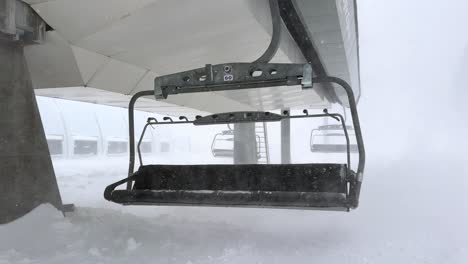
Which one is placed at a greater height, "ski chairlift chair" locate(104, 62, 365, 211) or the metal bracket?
the metal bracket

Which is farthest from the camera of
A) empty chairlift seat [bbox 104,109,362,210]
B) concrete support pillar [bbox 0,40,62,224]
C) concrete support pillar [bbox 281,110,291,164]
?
concrete support pillar [bbox 281,110,291,164]

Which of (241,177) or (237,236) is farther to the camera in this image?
(241,177)

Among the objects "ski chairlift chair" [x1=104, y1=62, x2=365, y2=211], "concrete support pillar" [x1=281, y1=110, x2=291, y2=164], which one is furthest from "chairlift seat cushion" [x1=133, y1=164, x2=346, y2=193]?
"concrete support pillar" [x1=281, y1=110, x2=291, y2=164]

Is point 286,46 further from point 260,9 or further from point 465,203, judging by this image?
point 465,203

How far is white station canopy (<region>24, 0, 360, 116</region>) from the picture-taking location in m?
5.26

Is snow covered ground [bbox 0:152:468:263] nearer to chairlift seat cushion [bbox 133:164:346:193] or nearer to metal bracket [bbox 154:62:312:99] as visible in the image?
chairlift seat cushion [bbox 133:164:346:193]

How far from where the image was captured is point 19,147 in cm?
538

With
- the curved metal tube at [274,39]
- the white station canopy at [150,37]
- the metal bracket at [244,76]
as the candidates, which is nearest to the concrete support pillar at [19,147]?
the white station canopy at [150,37]

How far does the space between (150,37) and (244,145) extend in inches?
574

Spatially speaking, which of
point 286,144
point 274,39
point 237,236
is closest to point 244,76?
point 274,39

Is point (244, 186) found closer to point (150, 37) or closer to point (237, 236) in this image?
point (237, 236)

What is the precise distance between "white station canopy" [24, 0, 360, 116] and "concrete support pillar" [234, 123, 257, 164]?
1165 cm

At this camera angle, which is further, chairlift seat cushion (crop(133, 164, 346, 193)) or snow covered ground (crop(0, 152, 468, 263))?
chairlift seat cushion (crop(133, 164, 346, 193))

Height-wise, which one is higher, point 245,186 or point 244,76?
point 244,76
